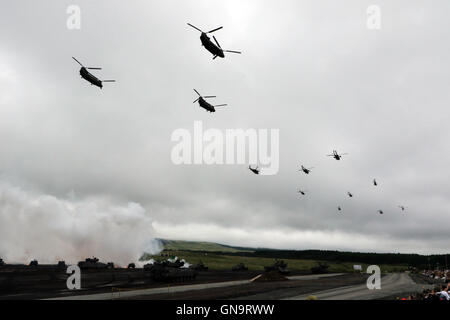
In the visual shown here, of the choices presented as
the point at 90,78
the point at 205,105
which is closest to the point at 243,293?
the point at 205,105

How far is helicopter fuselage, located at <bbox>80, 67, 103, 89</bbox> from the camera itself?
22822mm

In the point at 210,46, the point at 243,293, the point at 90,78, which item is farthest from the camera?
the point at 243,293

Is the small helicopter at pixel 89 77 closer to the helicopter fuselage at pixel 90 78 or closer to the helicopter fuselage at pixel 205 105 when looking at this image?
the helicopter fuselage at pixel 90 78

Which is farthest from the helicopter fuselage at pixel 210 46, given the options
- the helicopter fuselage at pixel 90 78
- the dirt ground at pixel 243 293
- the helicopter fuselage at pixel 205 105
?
the dirt ground at pixel 243 293

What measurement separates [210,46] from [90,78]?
32.3 ft

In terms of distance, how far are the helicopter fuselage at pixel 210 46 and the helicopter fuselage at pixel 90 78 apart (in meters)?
9.30

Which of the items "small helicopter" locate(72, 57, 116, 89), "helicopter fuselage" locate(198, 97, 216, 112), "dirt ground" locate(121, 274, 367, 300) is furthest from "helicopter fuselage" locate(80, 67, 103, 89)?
"dirt ground" locate(121, 274, 367, 300)

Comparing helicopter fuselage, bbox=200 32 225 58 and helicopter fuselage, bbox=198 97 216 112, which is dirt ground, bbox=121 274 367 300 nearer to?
helicopter fuselage, bbox=198 97 216 112

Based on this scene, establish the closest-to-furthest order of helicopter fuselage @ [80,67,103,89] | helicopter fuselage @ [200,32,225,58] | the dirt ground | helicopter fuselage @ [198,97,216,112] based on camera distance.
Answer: helicopter fuselage @ [200,32,225,58]
helicopter fuselage @ [80,67,103,89]
helicopter fuselage @ [198,97,216,112]
the dirt ground

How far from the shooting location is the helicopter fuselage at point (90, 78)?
22822mm

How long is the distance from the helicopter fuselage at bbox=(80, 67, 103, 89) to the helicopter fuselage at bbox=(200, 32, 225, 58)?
30.5 ft

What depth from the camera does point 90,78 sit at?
23531mm

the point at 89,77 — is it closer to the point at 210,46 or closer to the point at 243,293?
the point at 210,46
